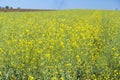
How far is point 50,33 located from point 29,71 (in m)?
4.58

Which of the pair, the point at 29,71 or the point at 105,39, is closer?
the point at 29,71

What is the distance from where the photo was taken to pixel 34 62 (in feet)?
28.6

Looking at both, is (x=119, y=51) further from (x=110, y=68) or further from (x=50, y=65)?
(x=50, y=65)

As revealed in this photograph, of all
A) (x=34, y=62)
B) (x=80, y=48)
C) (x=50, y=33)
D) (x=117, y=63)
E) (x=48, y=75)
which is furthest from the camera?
(x=50, y=33)

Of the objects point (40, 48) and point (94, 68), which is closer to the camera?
point (94, 68)

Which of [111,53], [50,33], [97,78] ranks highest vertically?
[50,33]

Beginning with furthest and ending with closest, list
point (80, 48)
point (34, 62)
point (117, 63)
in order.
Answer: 1. point (80, 48)
2. point (117, 63)
3. point (34, 62)

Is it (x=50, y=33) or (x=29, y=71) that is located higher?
(x=50, y=33)

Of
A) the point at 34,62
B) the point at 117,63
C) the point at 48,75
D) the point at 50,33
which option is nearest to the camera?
the point at 48,75

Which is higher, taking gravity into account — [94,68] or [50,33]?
[50,33]

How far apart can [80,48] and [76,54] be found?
47cm

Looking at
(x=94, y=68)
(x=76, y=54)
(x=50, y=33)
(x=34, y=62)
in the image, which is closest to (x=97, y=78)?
(x=94, y=68)

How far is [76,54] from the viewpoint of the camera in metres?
9.58

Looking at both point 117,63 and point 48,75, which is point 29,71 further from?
point 117,63
